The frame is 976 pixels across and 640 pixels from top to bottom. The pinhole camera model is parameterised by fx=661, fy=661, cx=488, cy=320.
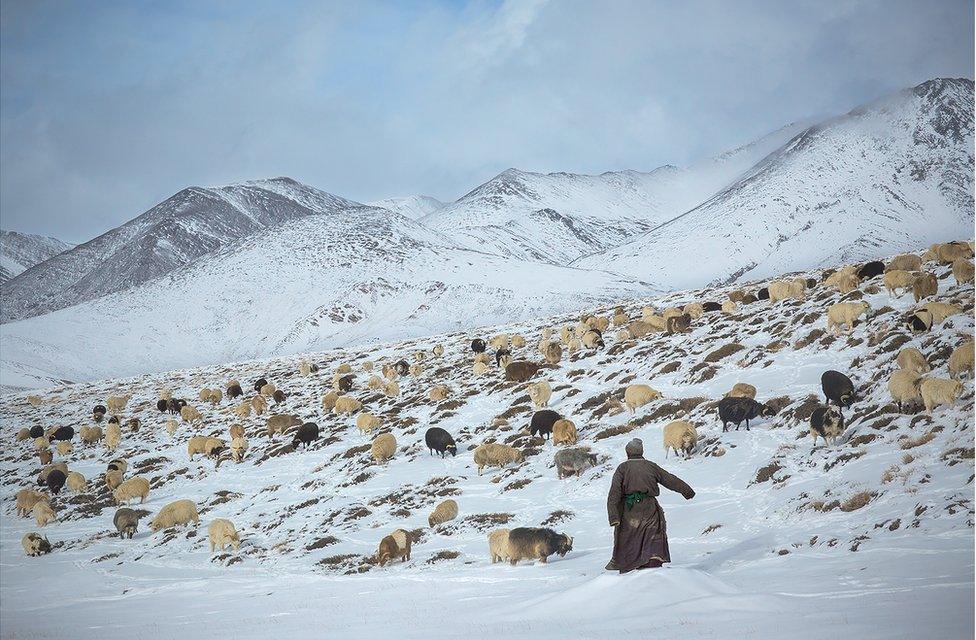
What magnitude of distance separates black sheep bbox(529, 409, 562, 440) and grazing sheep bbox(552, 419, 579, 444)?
134cm

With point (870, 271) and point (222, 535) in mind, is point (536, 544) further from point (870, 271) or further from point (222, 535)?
point (870, 271)

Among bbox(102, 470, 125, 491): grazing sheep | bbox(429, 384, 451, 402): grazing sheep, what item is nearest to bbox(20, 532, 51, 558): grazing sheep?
bbox(102, 470, 125, 491): grazing sheep

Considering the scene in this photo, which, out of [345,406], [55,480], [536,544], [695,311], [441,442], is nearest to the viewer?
[536,544]

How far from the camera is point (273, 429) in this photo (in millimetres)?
34031

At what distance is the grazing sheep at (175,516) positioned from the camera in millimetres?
22734

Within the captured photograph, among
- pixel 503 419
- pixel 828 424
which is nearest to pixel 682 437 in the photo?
pixel 828 424

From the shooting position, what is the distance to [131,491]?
1024 inches

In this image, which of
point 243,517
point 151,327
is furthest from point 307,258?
point 243,517

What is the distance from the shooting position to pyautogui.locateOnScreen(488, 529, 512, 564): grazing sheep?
45.2ft

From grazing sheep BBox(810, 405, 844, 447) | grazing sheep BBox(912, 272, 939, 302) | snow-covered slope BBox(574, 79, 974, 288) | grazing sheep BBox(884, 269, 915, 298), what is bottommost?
grazing sheep BBox(810, 405, 844, 447)

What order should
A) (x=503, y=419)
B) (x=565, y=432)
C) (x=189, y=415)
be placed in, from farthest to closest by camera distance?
(x=189, y=415) → (x=503, y=419) → (x=565, y=432)

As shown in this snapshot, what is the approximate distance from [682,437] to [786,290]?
18394 mm

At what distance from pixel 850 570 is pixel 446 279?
316ft

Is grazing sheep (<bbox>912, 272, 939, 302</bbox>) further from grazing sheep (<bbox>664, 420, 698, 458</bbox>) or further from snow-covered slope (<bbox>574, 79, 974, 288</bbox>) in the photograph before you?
snow-covered slope (<bbox>574, 79, 974, 288</bbox>)
